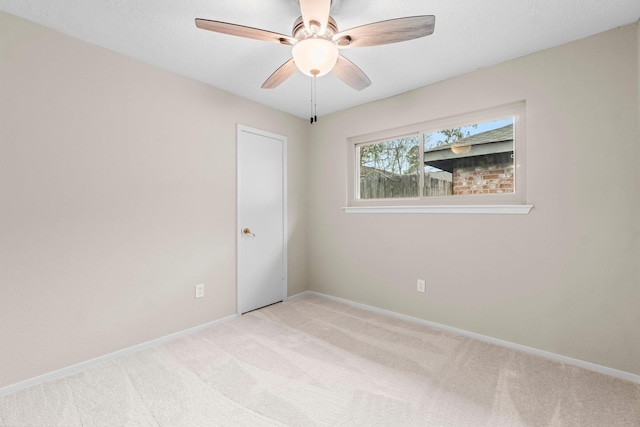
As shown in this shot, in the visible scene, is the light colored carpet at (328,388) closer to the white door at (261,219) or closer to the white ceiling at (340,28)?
the white door at (261,219)

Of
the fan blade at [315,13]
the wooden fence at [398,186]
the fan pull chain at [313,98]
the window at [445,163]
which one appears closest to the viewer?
the fan blade at [315,13]

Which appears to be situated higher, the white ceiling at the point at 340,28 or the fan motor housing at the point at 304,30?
the white ceiling at the point at 340,28

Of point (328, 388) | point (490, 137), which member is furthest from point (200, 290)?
point (490, 137)

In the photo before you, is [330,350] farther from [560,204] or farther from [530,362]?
[560,204]

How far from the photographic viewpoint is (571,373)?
6.53 feet

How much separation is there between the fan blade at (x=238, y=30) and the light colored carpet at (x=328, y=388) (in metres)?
2.11

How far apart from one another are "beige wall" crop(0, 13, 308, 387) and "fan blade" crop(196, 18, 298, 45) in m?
1.23

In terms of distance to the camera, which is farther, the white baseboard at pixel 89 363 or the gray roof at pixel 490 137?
the gray roof at pixel 490 137

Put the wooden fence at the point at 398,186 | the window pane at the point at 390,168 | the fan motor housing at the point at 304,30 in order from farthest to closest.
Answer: the window pane at the point at 390,168 → the wooden fence at the point at 398,186 → the fan motor housing at the point at 304,30

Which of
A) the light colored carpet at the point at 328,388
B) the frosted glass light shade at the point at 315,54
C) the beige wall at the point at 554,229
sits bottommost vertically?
the light colored carpet at the point at 328,388

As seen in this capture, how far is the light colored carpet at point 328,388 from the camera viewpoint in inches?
62.1

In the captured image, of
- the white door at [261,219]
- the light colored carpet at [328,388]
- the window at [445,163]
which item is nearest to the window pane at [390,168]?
the window at [445,163]

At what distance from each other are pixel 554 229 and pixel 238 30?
2.56 metres

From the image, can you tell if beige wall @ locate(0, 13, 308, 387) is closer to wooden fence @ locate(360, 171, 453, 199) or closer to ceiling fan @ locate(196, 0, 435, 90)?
ceiling fan @ locate(196, 0, 435, 90)
